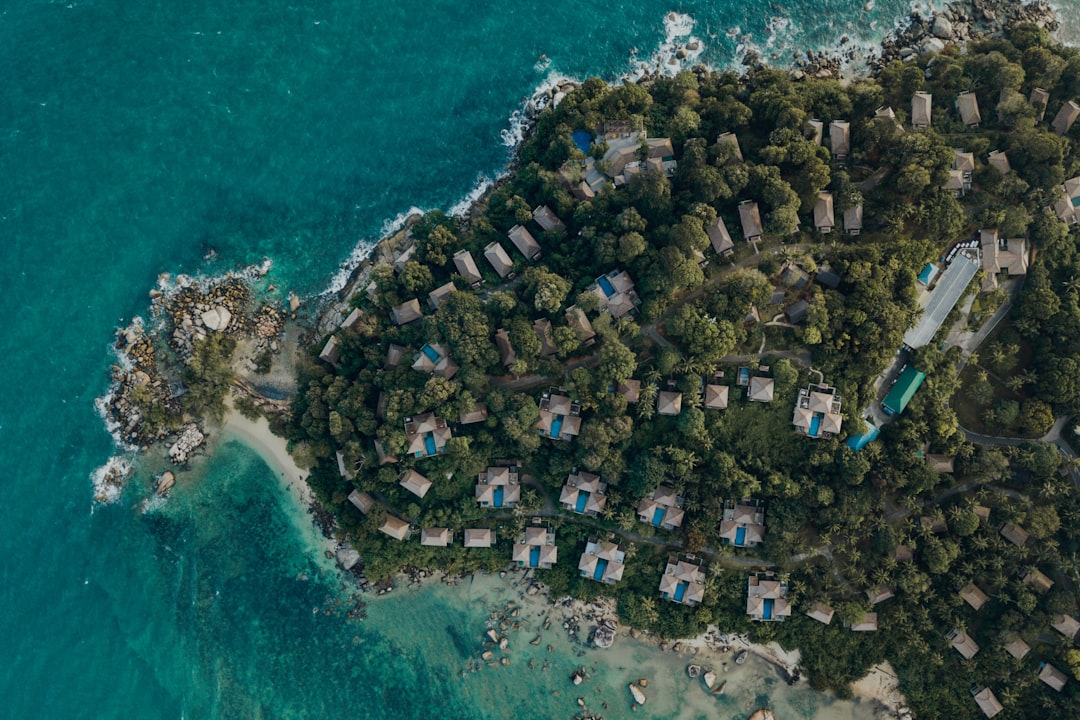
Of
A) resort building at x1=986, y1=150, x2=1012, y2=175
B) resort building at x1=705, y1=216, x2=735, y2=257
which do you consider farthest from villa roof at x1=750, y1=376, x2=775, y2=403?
resort building at x1=986, y1=150, x2=1012, y2=175

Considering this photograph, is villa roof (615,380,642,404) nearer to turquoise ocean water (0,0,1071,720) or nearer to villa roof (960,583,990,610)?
turquoise ocean water (0,0,1071,720)

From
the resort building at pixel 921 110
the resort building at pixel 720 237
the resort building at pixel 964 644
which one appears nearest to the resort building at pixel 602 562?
the resort building at pixel 720 237

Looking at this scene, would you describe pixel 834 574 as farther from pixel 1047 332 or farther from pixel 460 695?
pixel 460 695

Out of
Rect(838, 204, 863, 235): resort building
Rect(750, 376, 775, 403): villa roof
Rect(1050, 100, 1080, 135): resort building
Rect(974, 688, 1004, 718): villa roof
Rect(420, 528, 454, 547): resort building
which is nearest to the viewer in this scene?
Rect(750, 376, 775, 403): villa roof

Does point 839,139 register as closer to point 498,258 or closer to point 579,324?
point 579,324

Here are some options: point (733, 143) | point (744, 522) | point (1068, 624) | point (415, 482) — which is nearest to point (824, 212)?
point (733, 143)

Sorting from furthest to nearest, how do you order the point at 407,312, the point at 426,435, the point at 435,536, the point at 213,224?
1. the point at 213,224
2. the point at 407,312
3. the point at 435,536
4. the point at 426,435
